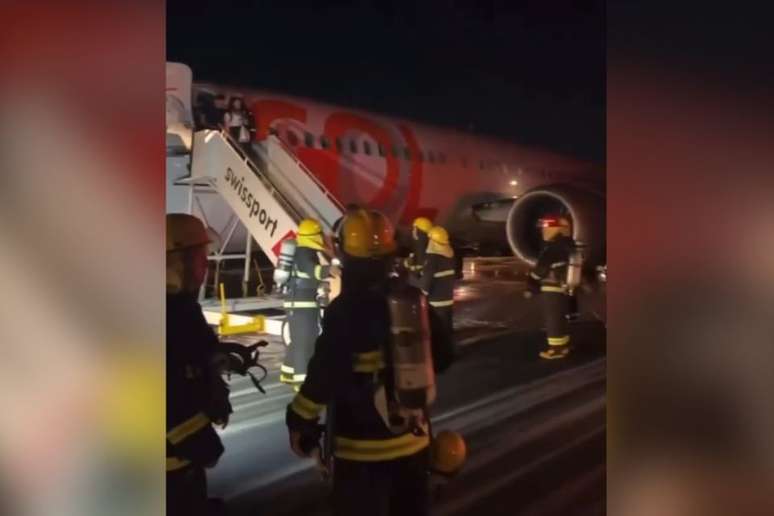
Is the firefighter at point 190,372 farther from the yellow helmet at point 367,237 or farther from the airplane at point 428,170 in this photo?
the yellow helmet at point 367,237

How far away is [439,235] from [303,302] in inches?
14.9

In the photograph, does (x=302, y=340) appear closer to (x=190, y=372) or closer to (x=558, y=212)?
(x=190, y=372)

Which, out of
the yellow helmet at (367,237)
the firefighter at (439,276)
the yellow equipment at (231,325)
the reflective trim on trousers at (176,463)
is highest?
the yellow helmet at (367,237)

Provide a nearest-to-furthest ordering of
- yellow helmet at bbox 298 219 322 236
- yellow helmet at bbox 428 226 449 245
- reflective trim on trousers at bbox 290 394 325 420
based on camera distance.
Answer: reflective trim on trousers at bbox 290 394 325 420
yellow helmet at bbox 298 219 322 236
yellow helmet at bbox 428 226 449 245

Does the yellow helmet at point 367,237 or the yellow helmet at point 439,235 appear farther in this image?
the yellow helmet at point 439,235

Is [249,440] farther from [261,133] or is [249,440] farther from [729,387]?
[729,387]

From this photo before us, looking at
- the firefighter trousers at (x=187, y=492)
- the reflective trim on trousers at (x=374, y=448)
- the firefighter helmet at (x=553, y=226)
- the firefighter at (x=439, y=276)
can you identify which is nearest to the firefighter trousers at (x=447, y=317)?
the firefighter at (x=439, y=276)

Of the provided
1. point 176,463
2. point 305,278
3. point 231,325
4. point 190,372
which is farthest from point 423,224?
point 176,463

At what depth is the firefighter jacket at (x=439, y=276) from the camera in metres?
1.69

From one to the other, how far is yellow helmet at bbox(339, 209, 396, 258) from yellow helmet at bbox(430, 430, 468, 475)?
1.38 feet

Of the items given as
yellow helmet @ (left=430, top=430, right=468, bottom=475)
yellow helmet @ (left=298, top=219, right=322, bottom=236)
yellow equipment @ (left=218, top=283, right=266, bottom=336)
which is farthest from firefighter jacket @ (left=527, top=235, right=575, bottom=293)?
yellow equipment @ (left=218, top=283, right=266, bottom=336)

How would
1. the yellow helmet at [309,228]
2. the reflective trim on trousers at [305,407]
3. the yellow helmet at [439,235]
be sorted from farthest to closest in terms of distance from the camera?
the yellow helmet at [439,235], the yellow helmet at [309,228], the reflective trim on trousers at [305,407]

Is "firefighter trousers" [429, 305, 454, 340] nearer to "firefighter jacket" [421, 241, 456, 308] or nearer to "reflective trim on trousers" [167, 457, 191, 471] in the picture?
"firefighter jacket" [421, 241, 456, 308]

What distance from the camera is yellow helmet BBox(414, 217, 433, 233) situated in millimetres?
1789
